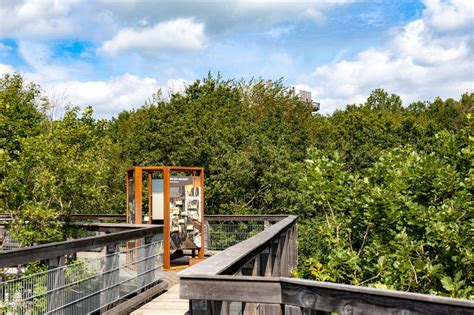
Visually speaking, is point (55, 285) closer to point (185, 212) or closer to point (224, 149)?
point (185, 212)

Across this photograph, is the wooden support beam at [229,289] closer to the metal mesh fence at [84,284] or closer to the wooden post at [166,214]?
the metal mesh fence at [84,284]

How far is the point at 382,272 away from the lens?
5.61 m

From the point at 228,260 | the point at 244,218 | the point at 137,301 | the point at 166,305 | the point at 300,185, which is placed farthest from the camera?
the point at 244,218

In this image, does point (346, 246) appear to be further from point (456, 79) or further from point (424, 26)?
point (456, 79)

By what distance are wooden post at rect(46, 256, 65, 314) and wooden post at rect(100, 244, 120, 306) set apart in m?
0.95

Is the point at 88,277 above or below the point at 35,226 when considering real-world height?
below

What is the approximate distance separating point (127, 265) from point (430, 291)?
3787mm

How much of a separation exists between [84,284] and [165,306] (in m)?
1.82

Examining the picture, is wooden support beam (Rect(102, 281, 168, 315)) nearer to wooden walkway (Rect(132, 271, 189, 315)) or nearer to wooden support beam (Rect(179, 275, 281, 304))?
wooden walkway (Rect(132, 271, 189, 315))

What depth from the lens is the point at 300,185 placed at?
7258mm

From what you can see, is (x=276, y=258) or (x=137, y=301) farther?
(x=137, y=301)

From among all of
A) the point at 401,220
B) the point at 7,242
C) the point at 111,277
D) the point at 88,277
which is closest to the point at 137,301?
the point at 111,277

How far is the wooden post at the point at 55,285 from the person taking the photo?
4.99 metres

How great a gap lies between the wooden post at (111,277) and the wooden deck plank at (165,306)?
46 cm
